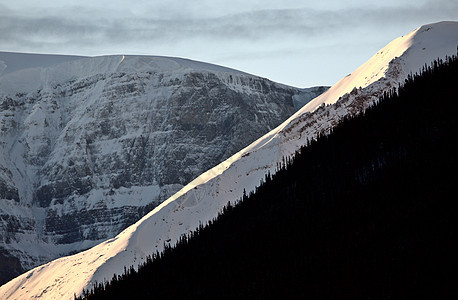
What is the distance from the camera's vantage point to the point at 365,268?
10019 cm

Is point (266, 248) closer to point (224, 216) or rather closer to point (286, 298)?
point (286, 298)

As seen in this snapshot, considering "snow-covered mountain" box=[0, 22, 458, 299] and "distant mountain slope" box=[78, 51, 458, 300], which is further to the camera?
"snow-covered mountain" box=[0, 22, 458, 299]

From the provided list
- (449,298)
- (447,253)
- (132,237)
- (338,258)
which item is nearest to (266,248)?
(338,258)

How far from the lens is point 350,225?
4584 inches

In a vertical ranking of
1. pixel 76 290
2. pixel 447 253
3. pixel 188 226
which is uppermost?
pixel 447 253

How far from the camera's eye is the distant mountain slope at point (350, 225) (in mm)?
95000

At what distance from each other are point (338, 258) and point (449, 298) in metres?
31.8

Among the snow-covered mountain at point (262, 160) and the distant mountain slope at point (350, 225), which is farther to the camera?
the snow-covered mountain at point (262, 160)

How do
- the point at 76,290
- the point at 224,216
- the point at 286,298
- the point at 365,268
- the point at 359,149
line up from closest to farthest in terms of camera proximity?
the point at 365,268, the point at 286,298, the point at 359,149, the point at 224,216, the point at 76,290

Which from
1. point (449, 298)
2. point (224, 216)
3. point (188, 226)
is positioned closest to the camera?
point (449, 298)

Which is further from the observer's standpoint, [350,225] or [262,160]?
[262,160]

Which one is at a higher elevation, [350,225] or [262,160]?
[262,160]

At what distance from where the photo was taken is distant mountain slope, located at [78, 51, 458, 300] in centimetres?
9500

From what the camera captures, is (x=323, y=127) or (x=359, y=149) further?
(x=323, y=127)
